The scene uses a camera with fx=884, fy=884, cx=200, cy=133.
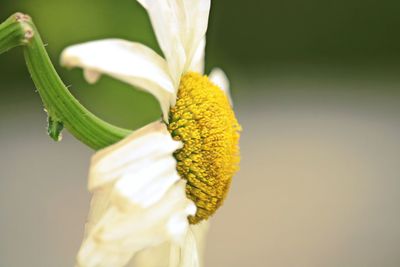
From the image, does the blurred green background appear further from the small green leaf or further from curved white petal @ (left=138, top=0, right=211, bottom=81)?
the small green leaf

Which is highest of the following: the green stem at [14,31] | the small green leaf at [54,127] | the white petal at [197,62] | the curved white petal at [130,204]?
the green stem at [14,31]

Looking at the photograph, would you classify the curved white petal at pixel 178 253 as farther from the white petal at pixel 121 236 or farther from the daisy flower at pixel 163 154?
the white petal at pixel 121 236

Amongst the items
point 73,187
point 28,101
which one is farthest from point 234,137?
point 28,101

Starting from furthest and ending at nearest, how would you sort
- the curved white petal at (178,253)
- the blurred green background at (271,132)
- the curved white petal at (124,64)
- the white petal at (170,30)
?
the blurred green background at (271,132), the curved white petal at (178,253), the white petal at (170,30), the curved white petal at (124,64)

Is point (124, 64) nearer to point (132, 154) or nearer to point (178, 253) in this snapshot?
point (132, 154)

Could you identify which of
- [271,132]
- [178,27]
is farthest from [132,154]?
[271,132]

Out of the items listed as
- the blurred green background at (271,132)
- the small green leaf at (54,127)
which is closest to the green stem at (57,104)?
the small green leaf at (54,127)
